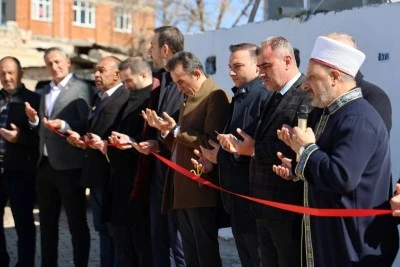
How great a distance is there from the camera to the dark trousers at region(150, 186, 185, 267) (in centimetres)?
602

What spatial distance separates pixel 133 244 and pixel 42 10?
146 feet

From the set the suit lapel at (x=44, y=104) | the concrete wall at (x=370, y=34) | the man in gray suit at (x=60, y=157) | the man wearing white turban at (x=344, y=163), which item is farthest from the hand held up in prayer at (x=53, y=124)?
the man wearing white turban at (x=344, y=163)

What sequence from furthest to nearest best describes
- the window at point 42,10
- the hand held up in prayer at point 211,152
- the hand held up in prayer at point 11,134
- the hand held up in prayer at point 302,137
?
the window at point 42,10
the hand held up in prayer at point 11,134
the hand held up in prayer at point 211,152
the hand held up in prayer at point 302,137

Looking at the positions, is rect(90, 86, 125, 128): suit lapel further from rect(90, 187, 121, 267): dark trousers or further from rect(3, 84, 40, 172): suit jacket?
rect(3, 84, 40, 172): suit jacket

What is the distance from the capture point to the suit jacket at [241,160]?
16.2 feet

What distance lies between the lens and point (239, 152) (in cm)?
466

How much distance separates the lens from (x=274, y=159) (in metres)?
4.40

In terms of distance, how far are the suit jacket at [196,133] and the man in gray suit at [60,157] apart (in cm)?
168

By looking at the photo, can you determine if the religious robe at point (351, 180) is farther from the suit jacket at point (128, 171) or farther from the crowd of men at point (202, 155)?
the suit jacket at point (128, 171)

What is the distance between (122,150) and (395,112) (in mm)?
2552

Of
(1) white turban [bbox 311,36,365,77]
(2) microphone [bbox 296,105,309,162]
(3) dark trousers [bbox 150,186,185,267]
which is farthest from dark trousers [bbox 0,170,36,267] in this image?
(1) white turban [bbox 311,36,365,77]

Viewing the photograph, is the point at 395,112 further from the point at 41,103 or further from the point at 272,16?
the point at 41,103

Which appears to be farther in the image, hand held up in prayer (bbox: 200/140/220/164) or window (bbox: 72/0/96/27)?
window (bbox: 72/0/96/27)

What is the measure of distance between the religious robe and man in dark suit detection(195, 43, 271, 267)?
3.61 feet
